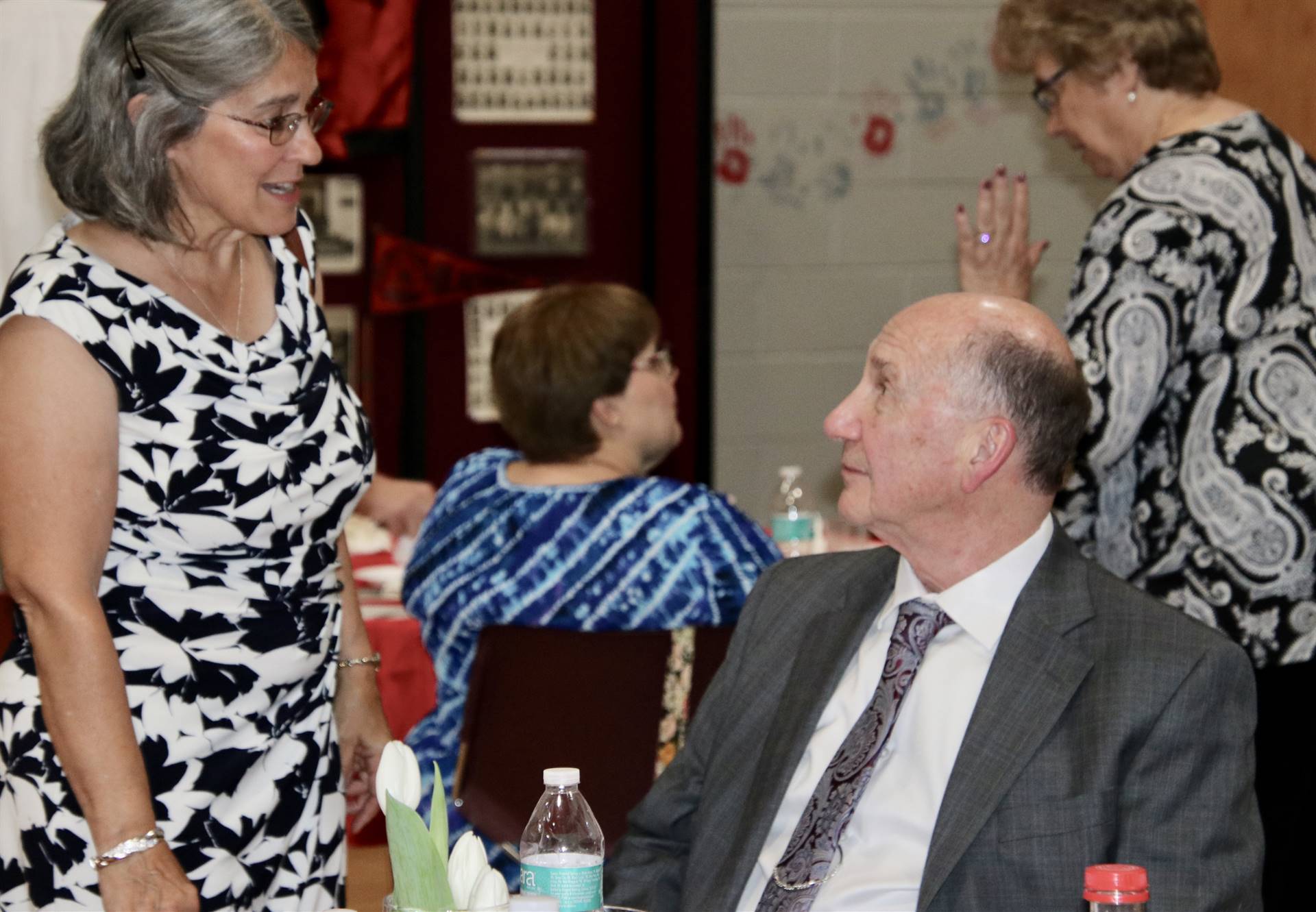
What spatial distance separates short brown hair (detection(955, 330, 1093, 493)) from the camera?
1.77 meters

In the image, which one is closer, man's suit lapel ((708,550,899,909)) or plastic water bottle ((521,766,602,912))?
plastic water bottle ((521,766,602,912))

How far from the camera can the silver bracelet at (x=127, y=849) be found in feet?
5.48

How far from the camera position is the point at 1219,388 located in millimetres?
2564

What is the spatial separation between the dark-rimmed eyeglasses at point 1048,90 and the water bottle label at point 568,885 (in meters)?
1.87

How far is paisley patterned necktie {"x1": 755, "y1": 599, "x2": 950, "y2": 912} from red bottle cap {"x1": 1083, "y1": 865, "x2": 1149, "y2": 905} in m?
0.49

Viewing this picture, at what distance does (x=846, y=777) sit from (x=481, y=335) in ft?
10.5

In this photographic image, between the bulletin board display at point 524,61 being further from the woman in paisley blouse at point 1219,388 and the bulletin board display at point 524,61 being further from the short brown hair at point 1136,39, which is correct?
the woman in paisley blouse at point 1219,388

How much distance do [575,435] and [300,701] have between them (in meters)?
0.82

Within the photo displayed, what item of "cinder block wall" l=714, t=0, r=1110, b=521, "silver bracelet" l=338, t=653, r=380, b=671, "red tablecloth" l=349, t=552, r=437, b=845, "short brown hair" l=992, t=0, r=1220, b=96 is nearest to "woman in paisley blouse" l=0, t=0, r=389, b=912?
"silver bracelet" l=338, t=653, r=380, b=671

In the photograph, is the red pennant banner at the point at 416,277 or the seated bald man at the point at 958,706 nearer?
the seated bald man at the point at 958,706

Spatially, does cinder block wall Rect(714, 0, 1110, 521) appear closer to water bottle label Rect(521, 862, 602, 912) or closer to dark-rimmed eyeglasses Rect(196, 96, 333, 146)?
dark-rimmed eyeglasses Rect(196, 96, 333, 146)

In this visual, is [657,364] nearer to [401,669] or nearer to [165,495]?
[401,669]

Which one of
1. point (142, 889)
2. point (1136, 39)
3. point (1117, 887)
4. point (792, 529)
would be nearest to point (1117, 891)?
point (1117, 887)

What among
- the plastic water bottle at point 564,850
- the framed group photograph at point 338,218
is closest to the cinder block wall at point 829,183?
the framed group photograph at point 338,218
